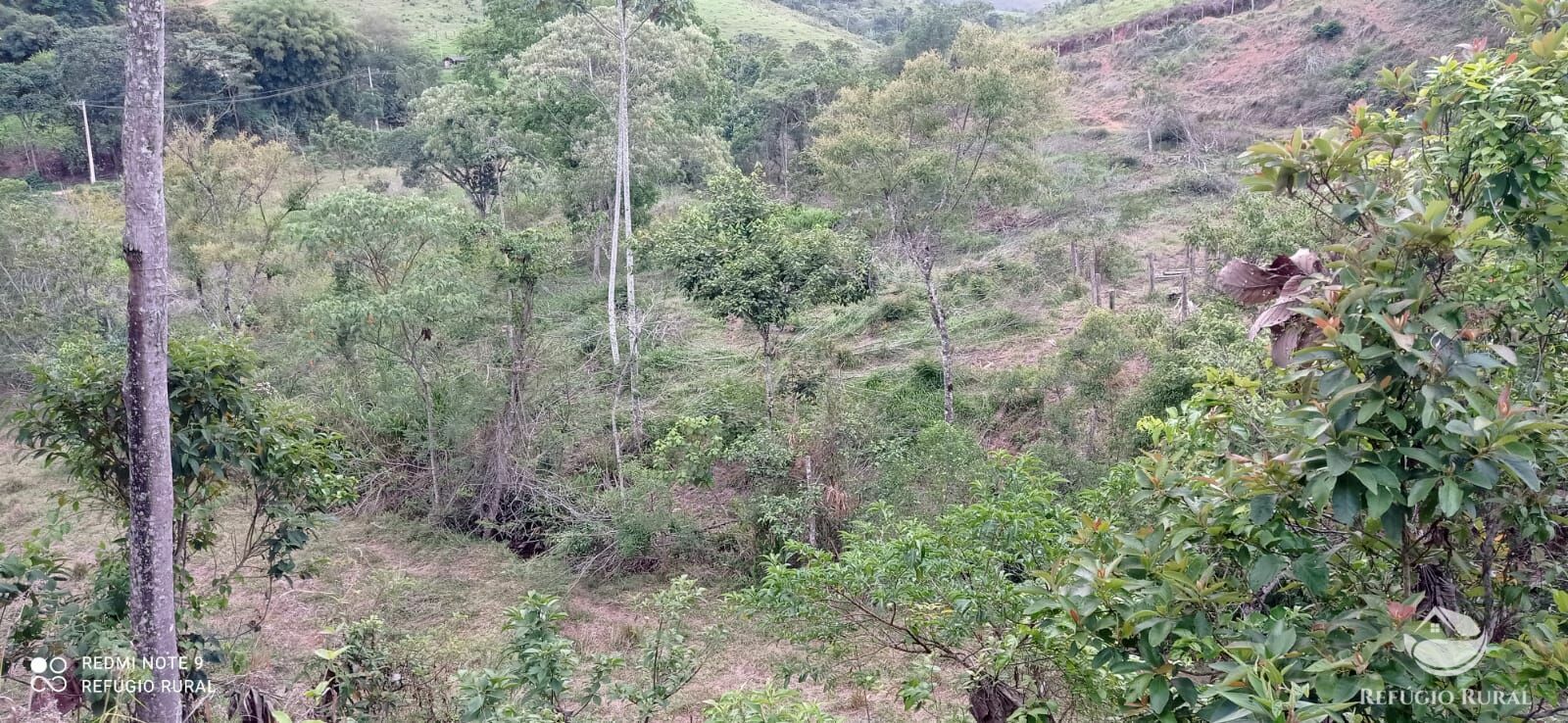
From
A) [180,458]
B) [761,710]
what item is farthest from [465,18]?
[761,710]

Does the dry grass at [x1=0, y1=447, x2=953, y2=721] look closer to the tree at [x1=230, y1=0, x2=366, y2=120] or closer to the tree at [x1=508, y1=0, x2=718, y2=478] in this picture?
the tree at [x1=508, y1=0, x2=718, y2=478]

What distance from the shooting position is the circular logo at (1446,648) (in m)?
1.81

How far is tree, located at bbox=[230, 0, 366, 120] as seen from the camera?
2953 centimetres

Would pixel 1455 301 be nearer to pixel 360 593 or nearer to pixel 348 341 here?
pixel 360 593

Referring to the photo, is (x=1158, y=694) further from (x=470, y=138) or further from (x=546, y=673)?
(x=470, y=138)

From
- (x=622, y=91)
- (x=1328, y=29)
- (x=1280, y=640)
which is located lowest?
(x=1280, y=640)

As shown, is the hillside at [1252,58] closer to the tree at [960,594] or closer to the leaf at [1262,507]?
the tree at [960,594]

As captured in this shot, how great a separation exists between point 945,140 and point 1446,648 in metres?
9.36

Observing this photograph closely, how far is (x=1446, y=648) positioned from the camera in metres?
1.84

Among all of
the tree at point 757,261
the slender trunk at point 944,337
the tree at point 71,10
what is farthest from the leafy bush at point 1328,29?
the tree at point 71,10

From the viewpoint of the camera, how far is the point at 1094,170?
71.5 ft

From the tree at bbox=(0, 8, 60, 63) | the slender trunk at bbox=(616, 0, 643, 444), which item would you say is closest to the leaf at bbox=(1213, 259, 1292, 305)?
the slender trunk at bbox=(616, 0, 643, 444)

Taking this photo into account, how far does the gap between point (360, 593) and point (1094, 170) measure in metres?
19.1

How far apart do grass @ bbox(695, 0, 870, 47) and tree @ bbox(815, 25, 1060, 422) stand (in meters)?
30.3
